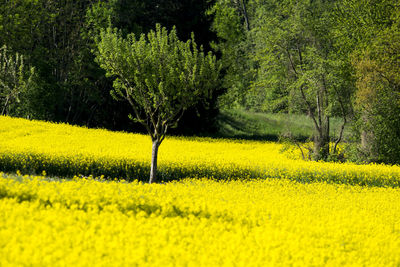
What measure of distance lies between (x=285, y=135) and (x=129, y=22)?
16.7 meters

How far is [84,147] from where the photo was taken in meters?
20.6

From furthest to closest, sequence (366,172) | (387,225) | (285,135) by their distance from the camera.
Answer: (285,135) → (366,172) → (387,225)

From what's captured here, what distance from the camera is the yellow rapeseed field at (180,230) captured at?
5875 millimetres

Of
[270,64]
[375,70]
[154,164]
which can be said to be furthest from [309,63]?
[154,164]

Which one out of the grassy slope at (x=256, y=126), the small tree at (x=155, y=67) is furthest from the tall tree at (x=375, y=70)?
the grassy slope at (x=256, y=126)

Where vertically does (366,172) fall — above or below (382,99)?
below

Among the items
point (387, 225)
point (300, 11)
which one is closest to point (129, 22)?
point (300, 11)

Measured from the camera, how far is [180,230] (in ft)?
24.5

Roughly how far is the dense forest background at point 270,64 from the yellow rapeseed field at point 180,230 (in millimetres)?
7631

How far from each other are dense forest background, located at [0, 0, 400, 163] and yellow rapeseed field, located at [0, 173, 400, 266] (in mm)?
7631

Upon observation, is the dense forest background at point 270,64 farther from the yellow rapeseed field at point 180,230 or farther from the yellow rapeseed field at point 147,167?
the yellow rapeseed field at point 180,230

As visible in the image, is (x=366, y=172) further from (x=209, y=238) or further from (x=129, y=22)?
(x=129, y=22)

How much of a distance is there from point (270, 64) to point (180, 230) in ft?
61.5

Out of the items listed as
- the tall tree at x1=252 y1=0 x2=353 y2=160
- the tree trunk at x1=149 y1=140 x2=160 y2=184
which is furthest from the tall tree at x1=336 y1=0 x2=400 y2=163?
the tree trunk at x1=149 y1=140 x2=160 y2=184
